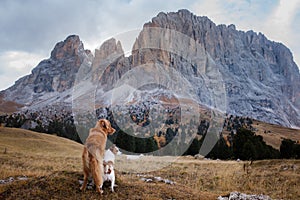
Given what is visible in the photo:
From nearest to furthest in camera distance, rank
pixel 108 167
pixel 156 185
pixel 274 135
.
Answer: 1. pixel 108 167
2. pixel 156 185
3. pixel 274 135

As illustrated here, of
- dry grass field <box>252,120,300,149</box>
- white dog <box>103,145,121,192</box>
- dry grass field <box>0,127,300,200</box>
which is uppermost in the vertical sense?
dry grass field <box>252,120,300,149</box>

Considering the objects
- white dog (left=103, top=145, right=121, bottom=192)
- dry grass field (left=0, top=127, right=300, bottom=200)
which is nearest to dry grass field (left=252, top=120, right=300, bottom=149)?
dry grass field (left=0, top=127, right=300, bottom=200)

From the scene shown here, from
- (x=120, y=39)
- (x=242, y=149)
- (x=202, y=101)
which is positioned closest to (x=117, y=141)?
(x=242, y=149)

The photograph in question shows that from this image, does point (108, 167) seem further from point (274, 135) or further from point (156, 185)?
point (274, 135)

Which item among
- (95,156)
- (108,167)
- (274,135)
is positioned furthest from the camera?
(274,135)

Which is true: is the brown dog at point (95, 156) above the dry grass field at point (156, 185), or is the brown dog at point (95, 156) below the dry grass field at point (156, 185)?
above

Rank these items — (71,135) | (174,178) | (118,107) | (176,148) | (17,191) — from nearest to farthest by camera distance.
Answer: (17,191) → (174,178) → (118,107) → (176,148) → (71,135)

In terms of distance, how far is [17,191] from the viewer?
35.1 feet

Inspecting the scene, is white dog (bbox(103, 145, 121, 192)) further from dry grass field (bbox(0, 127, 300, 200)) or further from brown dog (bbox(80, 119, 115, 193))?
dry grass field (bbox(0, 127, 300, 200))

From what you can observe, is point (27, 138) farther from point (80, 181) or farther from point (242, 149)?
point (80, 181)

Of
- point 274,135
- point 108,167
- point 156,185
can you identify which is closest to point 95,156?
point 108,167

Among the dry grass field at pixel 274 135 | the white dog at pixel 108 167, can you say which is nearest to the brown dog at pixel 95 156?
the white dog at pixel 108 167

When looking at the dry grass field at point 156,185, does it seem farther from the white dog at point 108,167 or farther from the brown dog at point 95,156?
the brown dog at point 95,156

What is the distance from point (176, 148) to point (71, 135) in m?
39.8
